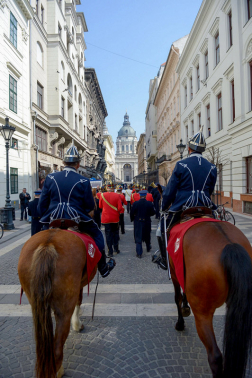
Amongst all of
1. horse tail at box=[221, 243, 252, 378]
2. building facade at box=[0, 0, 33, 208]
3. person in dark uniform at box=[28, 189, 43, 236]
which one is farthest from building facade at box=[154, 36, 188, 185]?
horse tail at box=[221, 243, 252, 378]

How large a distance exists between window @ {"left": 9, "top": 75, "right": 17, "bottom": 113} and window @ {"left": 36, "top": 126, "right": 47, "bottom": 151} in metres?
4.33

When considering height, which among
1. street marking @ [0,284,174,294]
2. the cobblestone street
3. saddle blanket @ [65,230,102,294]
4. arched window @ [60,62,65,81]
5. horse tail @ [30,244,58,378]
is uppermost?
arched window @ [60,62,65,81]

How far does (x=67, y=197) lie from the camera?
3.09 m

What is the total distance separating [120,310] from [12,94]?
1814cm

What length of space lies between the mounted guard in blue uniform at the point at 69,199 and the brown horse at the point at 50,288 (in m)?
0.48

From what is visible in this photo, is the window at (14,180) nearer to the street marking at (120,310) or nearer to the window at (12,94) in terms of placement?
the window at (12,94)

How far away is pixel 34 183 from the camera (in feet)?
70.1

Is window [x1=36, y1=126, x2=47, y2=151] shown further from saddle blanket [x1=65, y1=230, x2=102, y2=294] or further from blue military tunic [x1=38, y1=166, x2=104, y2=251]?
Answer: saddle blanket [x1=65, y1=230, x2=102, y2=294]

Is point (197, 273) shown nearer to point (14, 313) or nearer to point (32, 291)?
point (32, 291)

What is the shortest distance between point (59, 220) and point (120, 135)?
178 metres

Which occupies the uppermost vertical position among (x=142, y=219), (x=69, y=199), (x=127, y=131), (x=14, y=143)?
(x=127, y=131)

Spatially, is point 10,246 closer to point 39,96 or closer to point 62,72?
point 39,96

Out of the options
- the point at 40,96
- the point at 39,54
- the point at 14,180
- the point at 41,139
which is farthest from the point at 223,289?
the point at 39,54

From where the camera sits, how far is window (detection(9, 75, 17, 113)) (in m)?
17.9
